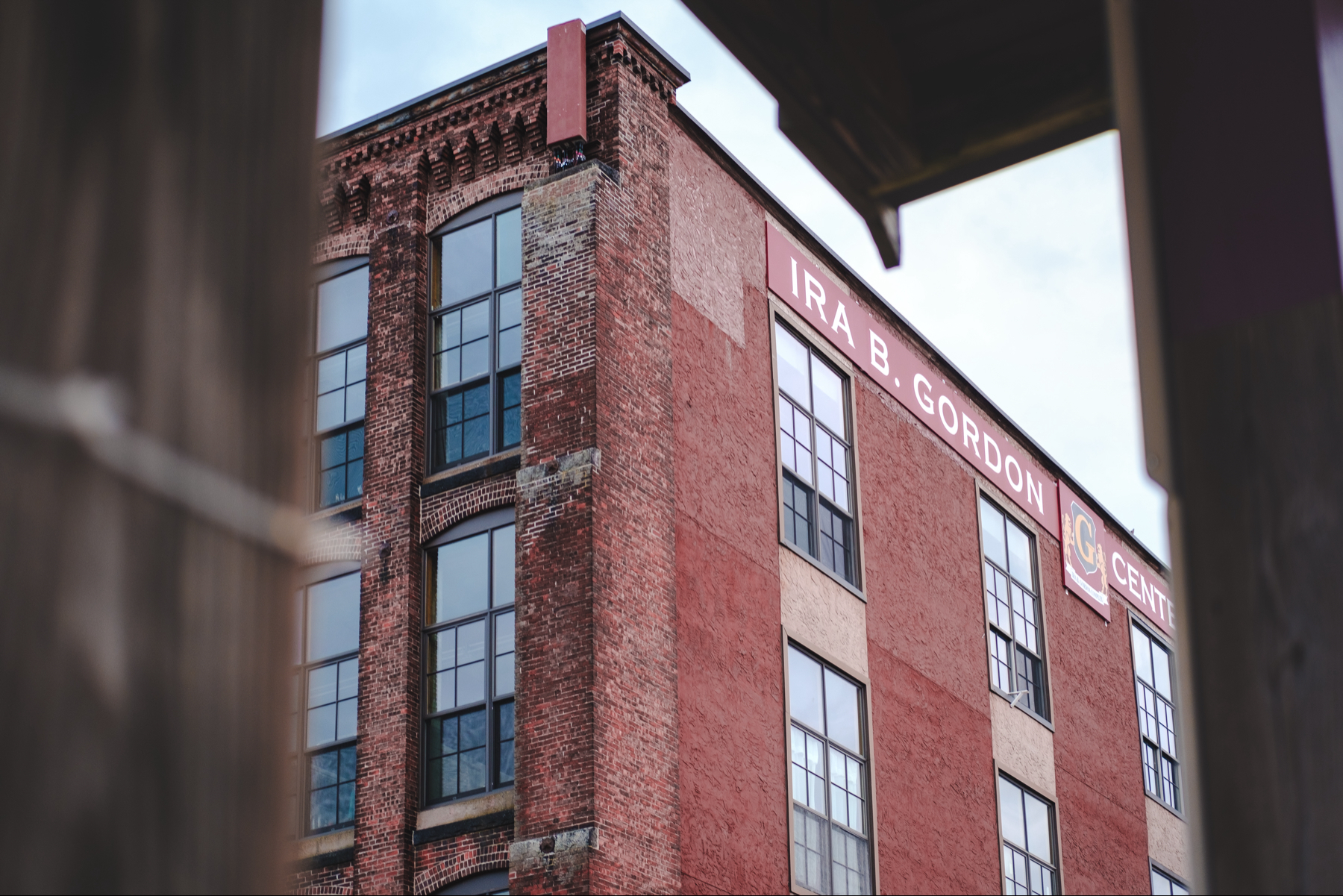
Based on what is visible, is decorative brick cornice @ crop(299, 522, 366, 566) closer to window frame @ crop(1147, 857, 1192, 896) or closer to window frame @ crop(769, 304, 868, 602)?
window frame @ crop(769, 304, 868, 602)

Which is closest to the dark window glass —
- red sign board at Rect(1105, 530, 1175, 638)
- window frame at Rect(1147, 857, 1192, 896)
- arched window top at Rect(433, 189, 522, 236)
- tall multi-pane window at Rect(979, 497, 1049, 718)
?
arched window top at Rect(433, 189, 522, 236)

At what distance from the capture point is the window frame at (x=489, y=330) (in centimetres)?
1970

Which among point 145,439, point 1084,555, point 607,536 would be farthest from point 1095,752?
point 145,439

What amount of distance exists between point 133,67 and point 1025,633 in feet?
92.9

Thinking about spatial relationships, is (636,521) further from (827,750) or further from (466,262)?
(827,750)

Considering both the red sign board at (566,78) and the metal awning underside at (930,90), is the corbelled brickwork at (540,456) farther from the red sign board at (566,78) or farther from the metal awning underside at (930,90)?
the metal awning underside at (930,90)

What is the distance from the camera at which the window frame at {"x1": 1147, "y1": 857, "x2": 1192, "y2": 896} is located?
31.1 m

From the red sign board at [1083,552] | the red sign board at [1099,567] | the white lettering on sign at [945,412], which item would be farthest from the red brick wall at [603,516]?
the red sign board at [1099,567]

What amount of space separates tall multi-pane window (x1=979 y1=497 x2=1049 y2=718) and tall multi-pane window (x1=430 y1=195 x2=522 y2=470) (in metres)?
10.8

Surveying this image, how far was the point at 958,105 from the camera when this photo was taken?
3.56m

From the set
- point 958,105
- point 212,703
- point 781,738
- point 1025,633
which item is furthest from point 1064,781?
point 212,703

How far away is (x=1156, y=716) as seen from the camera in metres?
33.5

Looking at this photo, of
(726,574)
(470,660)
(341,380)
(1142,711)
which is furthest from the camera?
(1142,711)

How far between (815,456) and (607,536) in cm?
573
